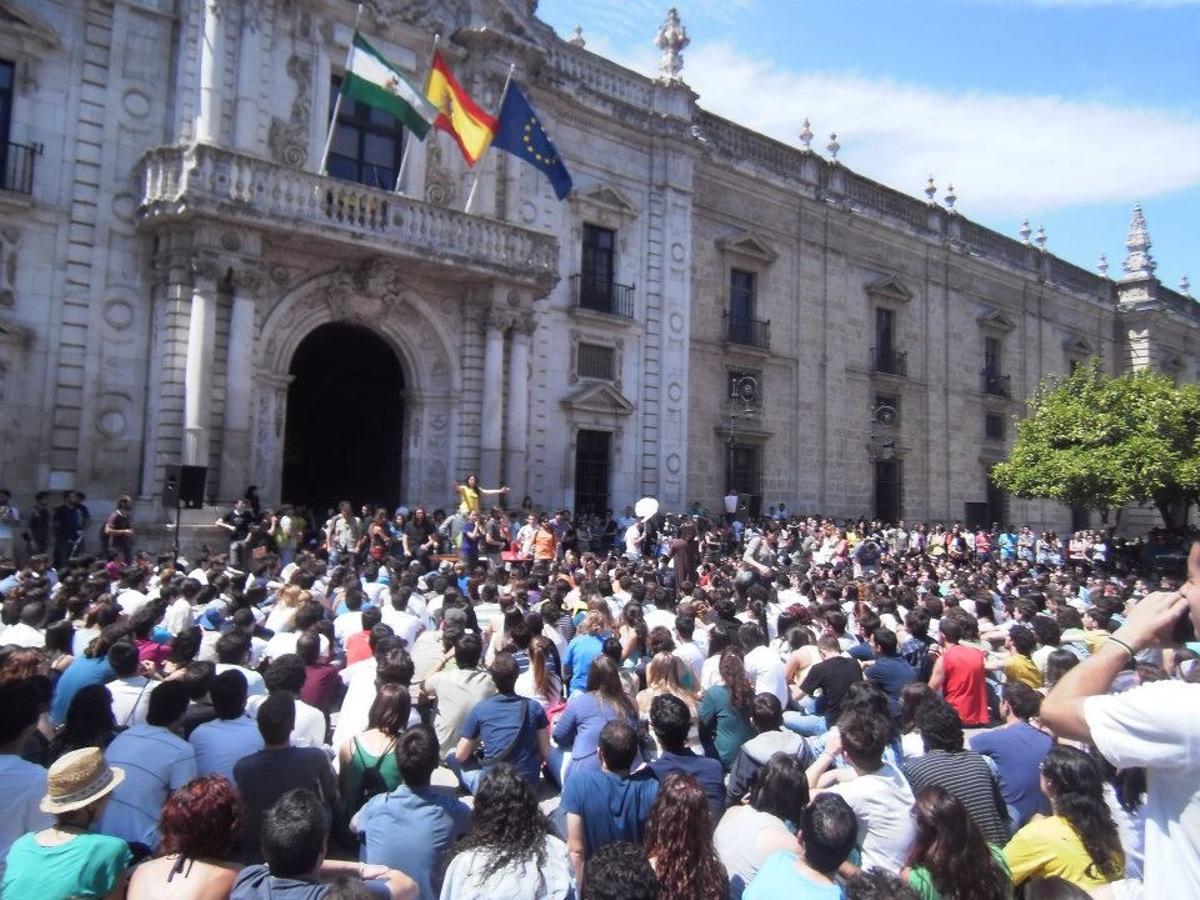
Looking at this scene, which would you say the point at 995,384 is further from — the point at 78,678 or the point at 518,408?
the point at 78,678

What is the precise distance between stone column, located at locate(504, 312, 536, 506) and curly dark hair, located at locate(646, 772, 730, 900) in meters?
15.1

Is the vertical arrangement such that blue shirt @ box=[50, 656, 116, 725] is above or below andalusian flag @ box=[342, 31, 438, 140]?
below

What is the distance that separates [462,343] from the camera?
18.5 m

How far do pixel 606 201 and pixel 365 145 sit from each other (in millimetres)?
6003

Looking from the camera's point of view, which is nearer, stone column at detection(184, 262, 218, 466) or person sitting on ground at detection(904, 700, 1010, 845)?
person sitting on ground at detection(904, 700, 1010, 845)

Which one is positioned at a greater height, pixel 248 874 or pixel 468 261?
pixel 468 261

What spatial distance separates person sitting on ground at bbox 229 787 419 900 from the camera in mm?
3145

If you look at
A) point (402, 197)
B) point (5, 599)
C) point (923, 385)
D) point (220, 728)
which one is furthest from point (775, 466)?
point (220, 728)

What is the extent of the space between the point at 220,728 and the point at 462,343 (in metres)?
14.3

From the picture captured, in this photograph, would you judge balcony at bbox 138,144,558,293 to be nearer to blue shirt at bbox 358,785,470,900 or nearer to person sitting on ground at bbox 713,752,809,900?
blue shirt at bbox 358,785,470,900

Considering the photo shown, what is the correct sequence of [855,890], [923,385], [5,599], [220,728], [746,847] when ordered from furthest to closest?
[923,385] < [5,599] < [220,728] < [746,847] < [855,890]

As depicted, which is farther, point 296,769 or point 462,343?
point 462,343

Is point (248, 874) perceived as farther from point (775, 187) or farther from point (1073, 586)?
point (775, 187)

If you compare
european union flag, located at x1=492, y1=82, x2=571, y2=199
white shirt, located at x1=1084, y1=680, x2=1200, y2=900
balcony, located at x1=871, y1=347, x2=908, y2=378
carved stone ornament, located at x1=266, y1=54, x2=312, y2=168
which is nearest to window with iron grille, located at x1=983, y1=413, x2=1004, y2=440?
balcony, located at x1=871, y1=347, x2=908, y2=378
